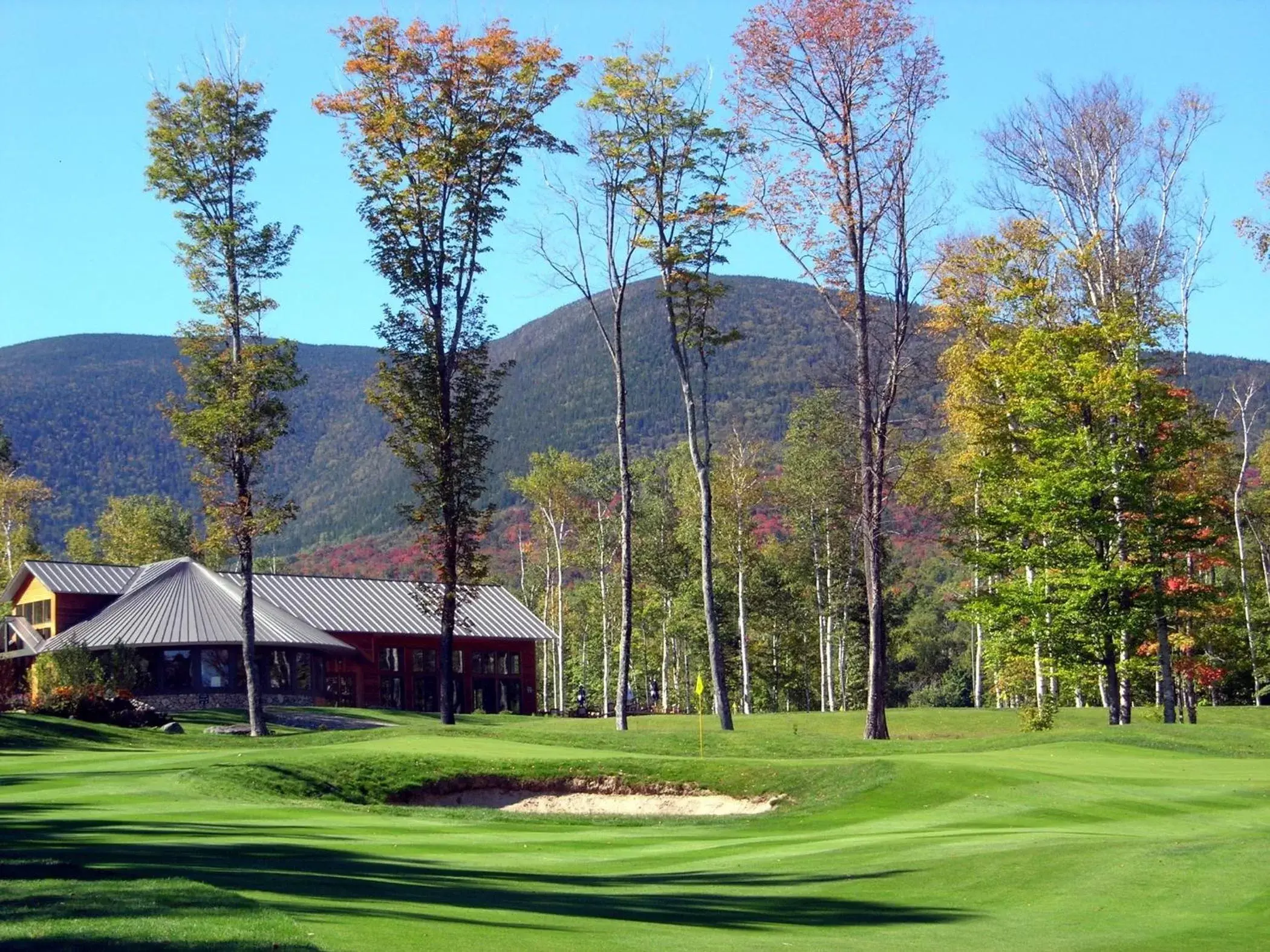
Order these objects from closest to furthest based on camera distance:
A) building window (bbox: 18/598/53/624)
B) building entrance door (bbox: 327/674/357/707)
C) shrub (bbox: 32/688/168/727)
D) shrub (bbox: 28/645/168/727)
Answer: shrub (bbox: 32/688/168/727) → shrub (bbox: 28/645/168/727) → building window (bbox: 18/598/53/624) → building entrance door (bbox: 327/674/357/707)

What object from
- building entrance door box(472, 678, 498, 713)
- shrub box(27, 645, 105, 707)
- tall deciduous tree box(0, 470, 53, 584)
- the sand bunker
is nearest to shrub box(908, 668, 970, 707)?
building entrance door box(472, 678, 498, 713)

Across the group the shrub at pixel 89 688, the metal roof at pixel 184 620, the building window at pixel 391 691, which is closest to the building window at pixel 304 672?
the metal roof at pixel 184 620

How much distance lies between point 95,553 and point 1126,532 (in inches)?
3157

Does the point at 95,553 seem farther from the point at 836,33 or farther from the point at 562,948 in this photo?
the point at 562,948

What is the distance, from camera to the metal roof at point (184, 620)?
56469mm

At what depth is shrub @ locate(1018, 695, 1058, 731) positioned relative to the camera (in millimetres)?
37281

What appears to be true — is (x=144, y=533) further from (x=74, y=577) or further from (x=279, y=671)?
(x=279, y=671)

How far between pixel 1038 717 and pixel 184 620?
36.0 m

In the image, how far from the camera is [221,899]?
33.1 feet

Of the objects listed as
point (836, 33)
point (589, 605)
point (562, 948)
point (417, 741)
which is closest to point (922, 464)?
point (836, 33)

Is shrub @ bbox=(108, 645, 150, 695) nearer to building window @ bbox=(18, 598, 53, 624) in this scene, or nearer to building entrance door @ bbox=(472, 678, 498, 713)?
building window @ bbox=(18, 598, 53, 624)

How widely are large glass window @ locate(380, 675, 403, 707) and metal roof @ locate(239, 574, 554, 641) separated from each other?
244cm

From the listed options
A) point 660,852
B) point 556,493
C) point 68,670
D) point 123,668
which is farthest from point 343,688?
point 660,852

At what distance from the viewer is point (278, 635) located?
58062mm
